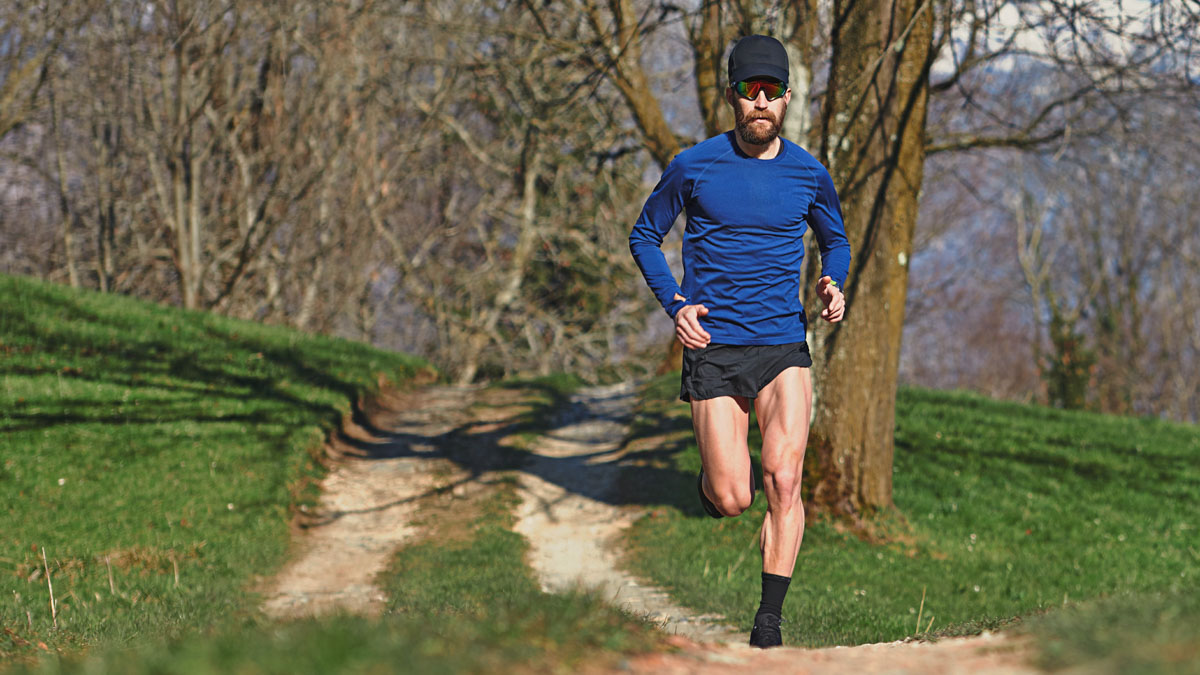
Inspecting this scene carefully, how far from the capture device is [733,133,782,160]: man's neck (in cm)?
500

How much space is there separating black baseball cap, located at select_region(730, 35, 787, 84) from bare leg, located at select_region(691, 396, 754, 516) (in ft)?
5.19

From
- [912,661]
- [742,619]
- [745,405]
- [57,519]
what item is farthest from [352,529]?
[912,661]

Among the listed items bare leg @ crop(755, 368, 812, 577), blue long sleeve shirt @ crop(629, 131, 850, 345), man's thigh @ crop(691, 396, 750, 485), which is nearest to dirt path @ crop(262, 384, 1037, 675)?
bare leg @ crop(755, 368, 812, 577)

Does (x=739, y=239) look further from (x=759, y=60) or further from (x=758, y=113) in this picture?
(x=759, y=60)

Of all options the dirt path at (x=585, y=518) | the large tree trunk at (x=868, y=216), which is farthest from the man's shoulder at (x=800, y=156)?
the large tree trunk at (x=868, y=216)

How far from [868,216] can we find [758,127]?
4321mm

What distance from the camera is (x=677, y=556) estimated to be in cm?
876

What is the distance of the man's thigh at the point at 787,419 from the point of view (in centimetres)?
488

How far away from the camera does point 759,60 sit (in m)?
4.80

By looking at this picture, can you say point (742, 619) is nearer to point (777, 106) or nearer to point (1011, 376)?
point (777, 106)

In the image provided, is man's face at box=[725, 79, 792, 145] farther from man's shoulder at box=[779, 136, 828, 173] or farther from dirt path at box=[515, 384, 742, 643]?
dirt path at box=[515, 384, 742, 643]

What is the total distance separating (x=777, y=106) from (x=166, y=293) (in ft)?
75.0

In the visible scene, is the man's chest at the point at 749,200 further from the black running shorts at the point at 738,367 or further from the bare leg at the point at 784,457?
the bare leg at the point at 784,457

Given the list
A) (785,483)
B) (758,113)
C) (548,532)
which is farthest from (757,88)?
(548,532)
